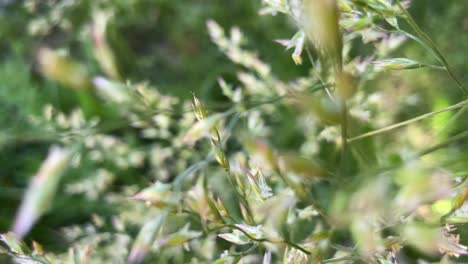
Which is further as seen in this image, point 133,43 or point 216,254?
point 133,43

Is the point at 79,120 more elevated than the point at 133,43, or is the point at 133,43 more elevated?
the point at 79,120

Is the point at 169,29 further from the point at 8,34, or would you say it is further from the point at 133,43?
the point at 8,34

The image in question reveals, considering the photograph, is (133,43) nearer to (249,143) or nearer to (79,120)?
(79,120)

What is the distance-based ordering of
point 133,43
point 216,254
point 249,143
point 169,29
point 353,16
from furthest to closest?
point 133,43, point 169,29, point 216,254, point 353,16, point 249,143

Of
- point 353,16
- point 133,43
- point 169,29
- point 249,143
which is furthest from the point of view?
point 133,43

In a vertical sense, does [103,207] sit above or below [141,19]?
below

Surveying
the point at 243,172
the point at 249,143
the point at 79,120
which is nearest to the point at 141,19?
the point at 79,120

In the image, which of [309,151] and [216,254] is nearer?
[216,254]

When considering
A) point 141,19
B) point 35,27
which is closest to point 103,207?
point 35,27

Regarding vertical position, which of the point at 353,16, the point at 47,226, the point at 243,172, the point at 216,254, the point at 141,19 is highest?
the point at 353,16
